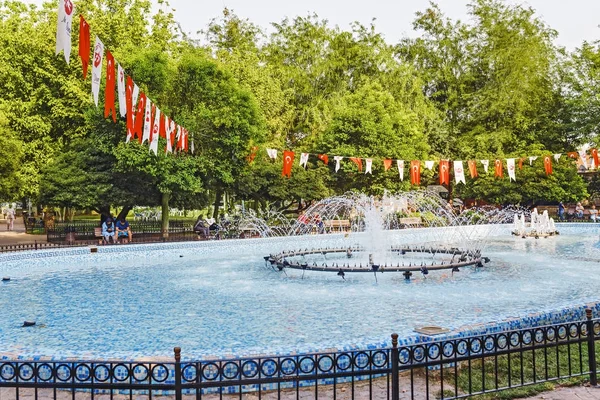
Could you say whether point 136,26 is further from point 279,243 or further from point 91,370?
point 91,370

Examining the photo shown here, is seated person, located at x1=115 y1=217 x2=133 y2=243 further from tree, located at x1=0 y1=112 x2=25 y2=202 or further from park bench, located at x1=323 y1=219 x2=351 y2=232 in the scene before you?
park bench, located at x1=323 y1=219 x2=351 y2=232

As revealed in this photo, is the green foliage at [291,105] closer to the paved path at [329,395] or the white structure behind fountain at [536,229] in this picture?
the white structure behind fountain at [536,229]

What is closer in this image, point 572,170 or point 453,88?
point 572,170

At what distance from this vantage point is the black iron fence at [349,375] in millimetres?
4961

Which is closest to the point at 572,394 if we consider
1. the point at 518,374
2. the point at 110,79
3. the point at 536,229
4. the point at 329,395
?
the point at 518,374

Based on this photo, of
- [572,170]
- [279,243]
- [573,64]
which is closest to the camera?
[279,243]

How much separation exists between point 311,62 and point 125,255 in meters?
23.4

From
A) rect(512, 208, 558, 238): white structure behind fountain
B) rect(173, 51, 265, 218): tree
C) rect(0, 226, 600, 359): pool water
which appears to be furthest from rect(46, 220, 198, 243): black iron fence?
rect(512, 208, 558, 238): white structure behind fountain

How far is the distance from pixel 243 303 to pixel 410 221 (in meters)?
22.8

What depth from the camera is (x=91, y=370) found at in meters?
4.88

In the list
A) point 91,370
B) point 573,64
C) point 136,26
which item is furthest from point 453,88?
point 91,370

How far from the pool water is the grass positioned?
1.18 m

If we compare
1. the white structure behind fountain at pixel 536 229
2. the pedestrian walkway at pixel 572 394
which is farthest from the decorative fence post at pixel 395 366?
the white structure behind fountain at pixel 536 229

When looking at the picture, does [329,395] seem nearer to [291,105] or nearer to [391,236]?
[391,236]
